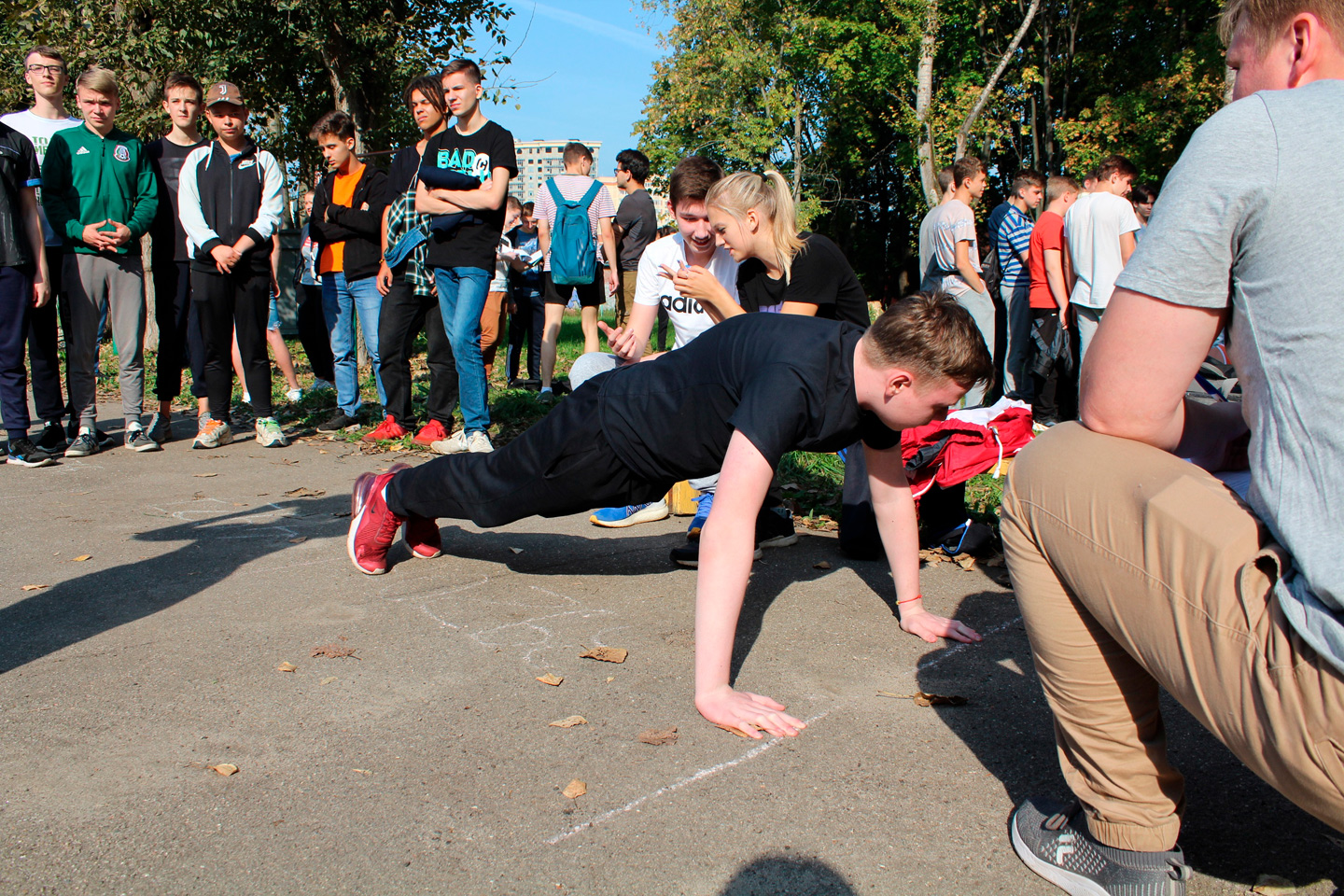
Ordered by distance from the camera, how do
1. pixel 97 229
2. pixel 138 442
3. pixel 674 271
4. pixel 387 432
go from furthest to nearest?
1. pixel 387 432
2. pixel 138 442
3. pixel 97 229
4. pixel 674 271

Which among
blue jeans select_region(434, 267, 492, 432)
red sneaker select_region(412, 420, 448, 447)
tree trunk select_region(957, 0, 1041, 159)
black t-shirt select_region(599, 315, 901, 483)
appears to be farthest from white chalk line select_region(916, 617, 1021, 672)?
tree trunk select_region(957, 0, 1041, 159)

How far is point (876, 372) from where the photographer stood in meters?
2.69

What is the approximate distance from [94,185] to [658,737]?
5.71 meters

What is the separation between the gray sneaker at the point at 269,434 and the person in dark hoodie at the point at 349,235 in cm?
52

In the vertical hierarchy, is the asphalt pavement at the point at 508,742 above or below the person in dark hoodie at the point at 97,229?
below

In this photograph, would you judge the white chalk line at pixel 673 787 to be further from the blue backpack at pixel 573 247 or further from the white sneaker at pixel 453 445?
the blue backpack at pixel 573 247

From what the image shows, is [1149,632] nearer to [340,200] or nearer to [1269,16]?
[1269,16]

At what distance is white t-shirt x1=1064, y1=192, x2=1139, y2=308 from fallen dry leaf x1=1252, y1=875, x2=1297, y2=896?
5247 mm

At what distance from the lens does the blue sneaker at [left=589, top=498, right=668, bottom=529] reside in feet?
16.0

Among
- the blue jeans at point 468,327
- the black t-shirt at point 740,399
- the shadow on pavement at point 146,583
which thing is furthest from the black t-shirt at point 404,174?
the black t-shirt at point 740,399

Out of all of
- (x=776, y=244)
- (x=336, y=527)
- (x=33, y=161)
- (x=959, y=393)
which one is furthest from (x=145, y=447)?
(x=959, y=393)

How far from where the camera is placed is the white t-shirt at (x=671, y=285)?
4.55 metres

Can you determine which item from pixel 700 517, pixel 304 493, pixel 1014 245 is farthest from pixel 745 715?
pixel 1014 245

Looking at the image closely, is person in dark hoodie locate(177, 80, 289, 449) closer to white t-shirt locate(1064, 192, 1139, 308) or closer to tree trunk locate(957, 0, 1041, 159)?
white t-shirt locate(1064, 192, 1139, 308)
